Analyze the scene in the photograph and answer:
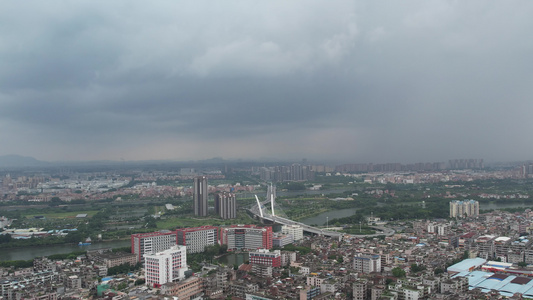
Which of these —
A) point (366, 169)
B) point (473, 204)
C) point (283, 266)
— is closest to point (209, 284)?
point (283, 266)

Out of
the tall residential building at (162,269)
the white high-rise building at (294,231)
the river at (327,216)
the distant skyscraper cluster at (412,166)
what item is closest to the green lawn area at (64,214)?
the river at (327,216)

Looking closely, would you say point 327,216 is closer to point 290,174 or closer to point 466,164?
point 290,174

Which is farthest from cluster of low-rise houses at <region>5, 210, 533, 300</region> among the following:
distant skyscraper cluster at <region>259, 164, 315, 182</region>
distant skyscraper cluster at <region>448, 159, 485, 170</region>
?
distant skyscraper cluster at <region>448, 159, 485, 170</region>

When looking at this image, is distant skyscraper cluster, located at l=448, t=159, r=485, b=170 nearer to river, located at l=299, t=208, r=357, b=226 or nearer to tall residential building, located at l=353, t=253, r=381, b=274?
river, located at l=299, t=208, r=357, b=226

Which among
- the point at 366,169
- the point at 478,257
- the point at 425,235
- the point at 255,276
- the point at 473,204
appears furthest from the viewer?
the point at 366,169

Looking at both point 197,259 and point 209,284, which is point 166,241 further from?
point 209,284

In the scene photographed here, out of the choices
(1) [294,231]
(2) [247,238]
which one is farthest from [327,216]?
(2) [247,238]

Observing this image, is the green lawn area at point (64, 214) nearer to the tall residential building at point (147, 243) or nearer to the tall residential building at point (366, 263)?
the tall residential building at point (147, 243)
